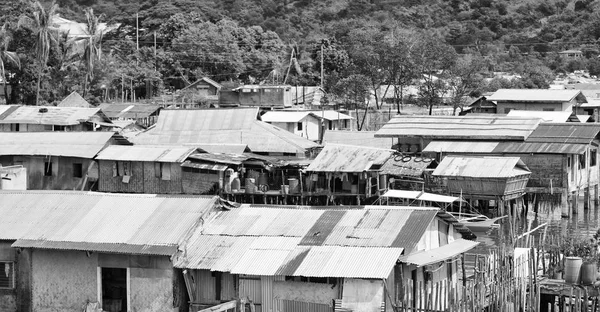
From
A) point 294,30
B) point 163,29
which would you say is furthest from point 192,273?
point 294,30

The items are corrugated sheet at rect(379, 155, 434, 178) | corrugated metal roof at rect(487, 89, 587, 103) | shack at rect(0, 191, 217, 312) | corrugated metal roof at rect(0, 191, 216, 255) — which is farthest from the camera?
corrugated metal roof at rect(487, 89, 587, 103)

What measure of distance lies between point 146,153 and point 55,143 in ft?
11.0

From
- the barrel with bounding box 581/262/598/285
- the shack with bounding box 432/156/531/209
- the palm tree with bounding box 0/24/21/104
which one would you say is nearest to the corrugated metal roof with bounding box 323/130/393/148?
the shack with bounding box 432/156/531/209

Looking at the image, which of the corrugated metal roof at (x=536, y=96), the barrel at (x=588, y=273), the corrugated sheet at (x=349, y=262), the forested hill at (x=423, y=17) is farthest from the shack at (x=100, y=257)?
the forested hill at (x=423, y=17)

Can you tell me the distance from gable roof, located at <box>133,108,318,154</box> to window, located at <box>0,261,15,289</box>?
19840mm

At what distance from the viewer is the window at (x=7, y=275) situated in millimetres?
20266

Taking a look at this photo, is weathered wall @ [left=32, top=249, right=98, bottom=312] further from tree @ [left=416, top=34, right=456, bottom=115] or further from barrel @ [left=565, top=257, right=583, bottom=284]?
tree @ [left=416, top=34, right=456, bottom=115]

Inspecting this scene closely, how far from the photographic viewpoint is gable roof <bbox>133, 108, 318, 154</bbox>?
40.1 metres

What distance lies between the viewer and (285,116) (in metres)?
49.4

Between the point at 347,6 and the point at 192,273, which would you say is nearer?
the point at 192,273

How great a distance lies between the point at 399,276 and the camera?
1903 cm

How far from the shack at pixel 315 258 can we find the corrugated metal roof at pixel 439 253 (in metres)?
0.03

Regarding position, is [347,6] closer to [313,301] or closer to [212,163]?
[212,163]

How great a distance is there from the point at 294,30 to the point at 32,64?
4868 centimetres
